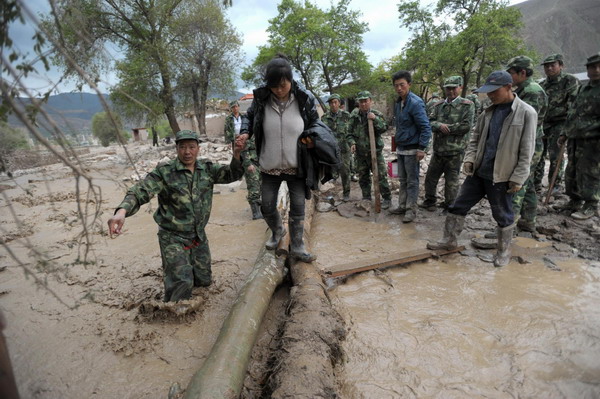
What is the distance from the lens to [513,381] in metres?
1.90

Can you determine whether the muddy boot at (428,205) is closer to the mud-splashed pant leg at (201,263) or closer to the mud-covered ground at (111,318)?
the mud-covered ground at (111,318)

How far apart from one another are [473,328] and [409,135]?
2968mm

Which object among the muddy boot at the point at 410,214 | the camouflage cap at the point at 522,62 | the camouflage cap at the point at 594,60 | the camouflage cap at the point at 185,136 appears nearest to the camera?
the camouflage cap at the point at 185,136

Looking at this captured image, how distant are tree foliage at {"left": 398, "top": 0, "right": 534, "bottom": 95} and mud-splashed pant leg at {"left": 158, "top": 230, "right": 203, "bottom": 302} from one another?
72.9ft

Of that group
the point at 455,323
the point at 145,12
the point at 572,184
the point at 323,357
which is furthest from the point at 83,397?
the point at 145,12

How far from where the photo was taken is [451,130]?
458 centimetres

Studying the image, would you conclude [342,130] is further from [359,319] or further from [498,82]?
[359,319]

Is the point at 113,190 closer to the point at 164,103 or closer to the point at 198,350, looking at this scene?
the point at 198,350

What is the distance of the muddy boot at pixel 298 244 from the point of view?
3131 mm

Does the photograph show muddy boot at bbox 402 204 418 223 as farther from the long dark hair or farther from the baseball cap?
the long dark hair

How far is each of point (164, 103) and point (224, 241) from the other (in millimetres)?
15153

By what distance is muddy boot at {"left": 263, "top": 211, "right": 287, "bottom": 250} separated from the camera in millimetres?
3266

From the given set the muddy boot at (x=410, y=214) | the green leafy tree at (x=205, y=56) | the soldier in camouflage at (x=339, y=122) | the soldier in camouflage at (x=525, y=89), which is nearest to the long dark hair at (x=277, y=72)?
the soldier in camouflage at (x=525, y=89)

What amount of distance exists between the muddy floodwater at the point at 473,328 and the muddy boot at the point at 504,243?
0.34 feet
